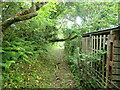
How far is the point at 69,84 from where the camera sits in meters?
5.09

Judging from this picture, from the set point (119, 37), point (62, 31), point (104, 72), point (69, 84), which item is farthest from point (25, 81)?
point (62, 31)

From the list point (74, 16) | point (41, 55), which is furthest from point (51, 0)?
point (74, 16)

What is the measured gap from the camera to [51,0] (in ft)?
12.6

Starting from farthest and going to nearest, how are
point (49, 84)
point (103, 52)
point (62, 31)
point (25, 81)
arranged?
point (62, 31), point (49, 84), point (25, 81), point (103, 52)

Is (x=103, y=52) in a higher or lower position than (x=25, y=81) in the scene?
higher

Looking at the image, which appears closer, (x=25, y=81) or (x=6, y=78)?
(x=6, y=78)

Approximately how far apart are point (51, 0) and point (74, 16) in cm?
1082

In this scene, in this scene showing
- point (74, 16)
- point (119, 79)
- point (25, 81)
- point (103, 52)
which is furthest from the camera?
point (74, 16)

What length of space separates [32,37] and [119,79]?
5158mm

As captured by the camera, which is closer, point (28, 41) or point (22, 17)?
point (22, 17)

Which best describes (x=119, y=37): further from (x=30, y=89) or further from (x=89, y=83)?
(x=30, y=89)

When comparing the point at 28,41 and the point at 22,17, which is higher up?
the point at 22,17

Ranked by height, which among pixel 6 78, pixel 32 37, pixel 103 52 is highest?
pixel 32 37

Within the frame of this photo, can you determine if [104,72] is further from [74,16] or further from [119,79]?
[74,16]
